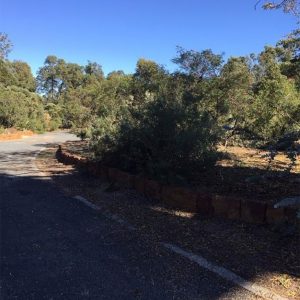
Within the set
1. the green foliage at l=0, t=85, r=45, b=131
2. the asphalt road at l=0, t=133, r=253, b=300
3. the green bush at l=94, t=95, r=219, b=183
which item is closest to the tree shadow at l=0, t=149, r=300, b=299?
the asphalt road at l=0, t=133, r=253, b=300

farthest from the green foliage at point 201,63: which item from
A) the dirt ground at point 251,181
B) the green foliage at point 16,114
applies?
the green foliage at point 16,114

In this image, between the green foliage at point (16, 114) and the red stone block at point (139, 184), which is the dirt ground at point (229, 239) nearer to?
the red stone block at point (139, 184)

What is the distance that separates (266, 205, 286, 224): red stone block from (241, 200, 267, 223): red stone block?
53mm

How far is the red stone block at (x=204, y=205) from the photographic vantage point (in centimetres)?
609

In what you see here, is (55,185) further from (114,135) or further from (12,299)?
(12,299)

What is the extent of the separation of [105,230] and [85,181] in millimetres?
3870

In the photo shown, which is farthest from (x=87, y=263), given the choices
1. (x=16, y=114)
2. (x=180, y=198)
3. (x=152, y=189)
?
(x=16, y=114)

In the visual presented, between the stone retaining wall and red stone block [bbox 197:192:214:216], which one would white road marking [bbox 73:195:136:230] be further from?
red stone block [bbox 197:192:214:216]

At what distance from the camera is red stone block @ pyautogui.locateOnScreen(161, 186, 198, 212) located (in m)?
6.38

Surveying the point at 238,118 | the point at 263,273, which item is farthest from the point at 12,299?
the point at 238,118

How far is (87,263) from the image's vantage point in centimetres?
447

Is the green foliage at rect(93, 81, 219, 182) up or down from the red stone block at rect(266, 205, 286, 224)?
up

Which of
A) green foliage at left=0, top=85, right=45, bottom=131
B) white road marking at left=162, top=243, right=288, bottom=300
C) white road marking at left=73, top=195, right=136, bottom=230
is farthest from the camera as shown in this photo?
green foliage at left=0, top=85, right=45, bottom=131

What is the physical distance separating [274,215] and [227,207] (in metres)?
0.69
